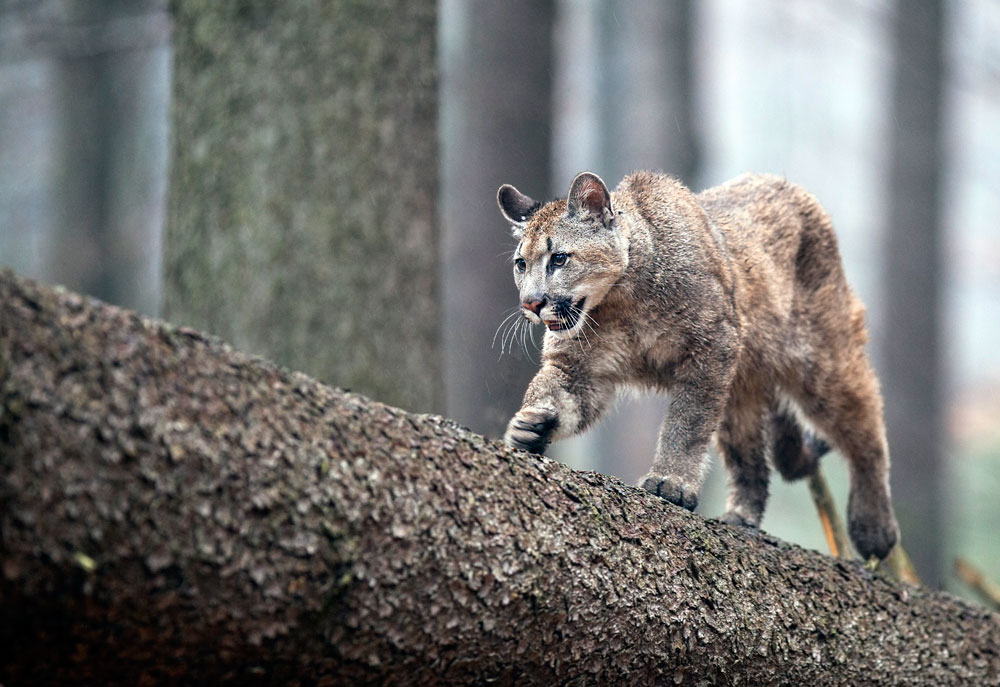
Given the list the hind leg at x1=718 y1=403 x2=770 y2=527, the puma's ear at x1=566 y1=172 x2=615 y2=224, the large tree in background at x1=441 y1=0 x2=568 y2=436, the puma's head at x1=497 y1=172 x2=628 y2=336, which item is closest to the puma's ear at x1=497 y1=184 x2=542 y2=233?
the puma's head at x1=497 y1=172 x2=628 y2=336

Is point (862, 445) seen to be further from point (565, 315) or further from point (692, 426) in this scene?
point (565, 315)

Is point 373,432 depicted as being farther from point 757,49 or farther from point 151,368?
point 757,49

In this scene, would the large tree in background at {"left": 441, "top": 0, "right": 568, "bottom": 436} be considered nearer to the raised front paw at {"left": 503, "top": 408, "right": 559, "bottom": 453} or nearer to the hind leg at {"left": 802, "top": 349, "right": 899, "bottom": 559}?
the hind leg at {"left": 802, "top": 349, "right": 899, "bottom": 559}

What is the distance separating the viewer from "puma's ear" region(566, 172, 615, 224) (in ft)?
11.3

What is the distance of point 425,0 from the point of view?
6082 mm

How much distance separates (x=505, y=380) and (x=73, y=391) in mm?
2642

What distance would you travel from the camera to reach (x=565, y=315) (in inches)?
133

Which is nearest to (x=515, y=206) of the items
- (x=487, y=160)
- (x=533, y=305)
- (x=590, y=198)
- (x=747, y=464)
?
(x=590, y=198)

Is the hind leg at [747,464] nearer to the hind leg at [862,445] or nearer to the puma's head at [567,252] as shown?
the hind leg at [862,445]

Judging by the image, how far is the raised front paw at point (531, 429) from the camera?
3.38m

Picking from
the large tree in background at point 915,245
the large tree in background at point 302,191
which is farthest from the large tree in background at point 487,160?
the large tree in background at point 915,245

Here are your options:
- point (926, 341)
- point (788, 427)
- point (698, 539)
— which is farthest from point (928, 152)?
point (698, 539)

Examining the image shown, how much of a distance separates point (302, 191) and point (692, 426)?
2892 mm

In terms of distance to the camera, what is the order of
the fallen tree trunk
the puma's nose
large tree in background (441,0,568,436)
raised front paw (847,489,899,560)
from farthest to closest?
large tree in background (441,0,568,436) < raised front paw (847,489,899,560) < the puma's nose < the fallen tree trunk
